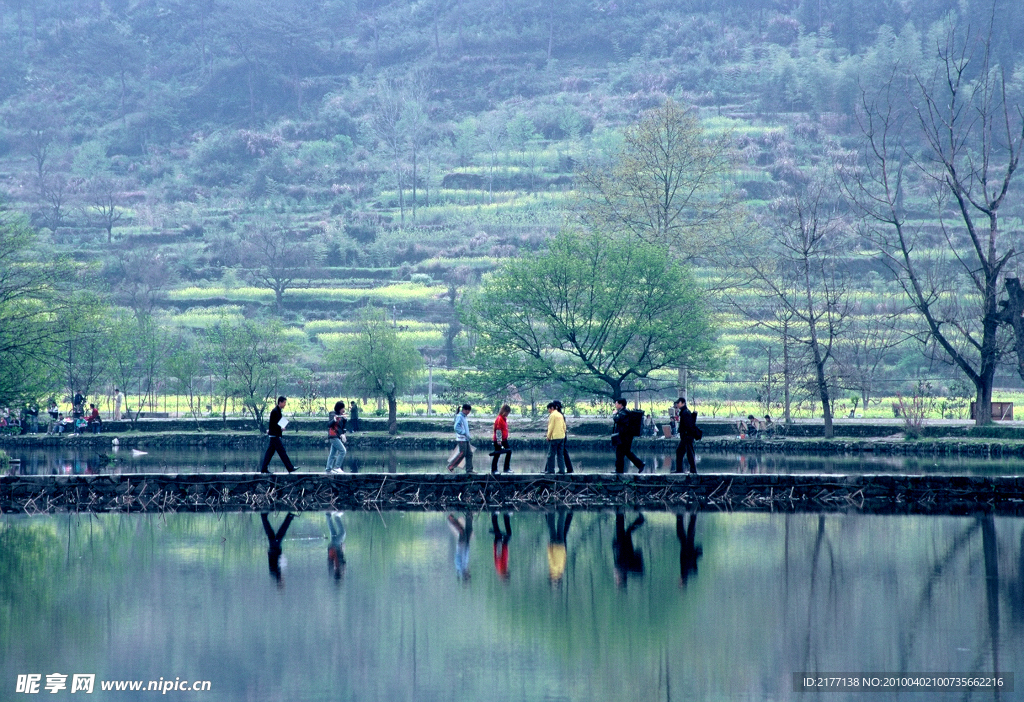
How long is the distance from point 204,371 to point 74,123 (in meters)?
95.8

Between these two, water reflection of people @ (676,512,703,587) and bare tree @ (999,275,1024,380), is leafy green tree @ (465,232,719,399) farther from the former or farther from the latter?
water reflection of people @ (676,512,703,587)

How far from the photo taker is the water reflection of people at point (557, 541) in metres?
14.6

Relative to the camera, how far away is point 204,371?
54.1 m

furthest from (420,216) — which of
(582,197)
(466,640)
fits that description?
(466,640)

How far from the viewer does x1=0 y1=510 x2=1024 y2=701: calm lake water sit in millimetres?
10555

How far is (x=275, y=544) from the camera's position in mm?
17000

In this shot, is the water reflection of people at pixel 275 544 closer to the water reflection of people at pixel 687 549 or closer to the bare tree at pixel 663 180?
the water reflection of people at pixel 687 549

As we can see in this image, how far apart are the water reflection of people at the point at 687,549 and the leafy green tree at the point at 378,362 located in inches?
1077

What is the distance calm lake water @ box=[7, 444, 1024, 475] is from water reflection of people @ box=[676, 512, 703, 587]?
9639mm

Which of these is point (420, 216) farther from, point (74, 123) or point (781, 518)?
point (781, 518)

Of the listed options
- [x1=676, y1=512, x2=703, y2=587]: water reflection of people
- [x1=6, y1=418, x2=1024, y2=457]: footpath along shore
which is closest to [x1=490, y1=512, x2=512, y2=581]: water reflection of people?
[x1=676, y1=512, x2=703, y2=587]: water reflection of people

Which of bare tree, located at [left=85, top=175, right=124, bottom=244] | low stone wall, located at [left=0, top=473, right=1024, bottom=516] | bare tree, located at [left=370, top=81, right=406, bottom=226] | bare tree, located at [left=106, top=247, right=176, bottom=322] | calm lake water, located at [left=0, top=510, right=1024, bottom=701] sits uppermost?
bare tree, located at [left=370, top=81, right=406, bottom=226]

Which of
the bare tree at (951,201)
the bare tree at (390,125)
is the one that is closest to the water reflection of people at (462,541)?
the bare tree at (951,201)

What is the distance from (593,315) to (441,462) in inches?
498
